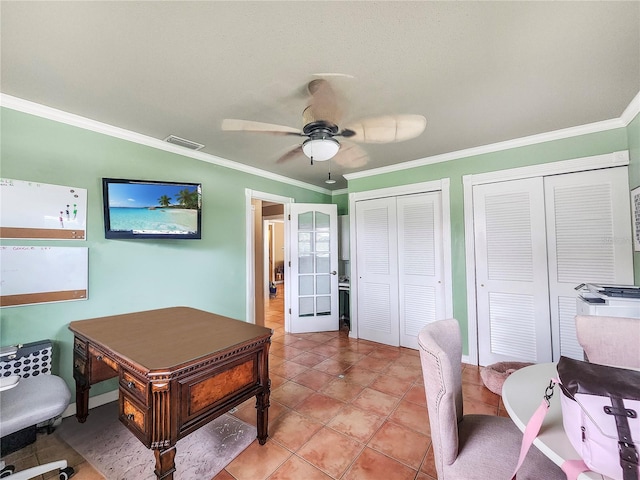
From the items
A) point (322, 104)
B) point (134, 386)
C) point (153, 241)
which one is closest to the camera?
point (134, 386)

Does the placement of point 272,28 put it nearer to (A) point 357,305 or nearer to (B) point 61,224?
(B) point 61,224

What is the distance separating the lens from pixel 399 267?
3.78m

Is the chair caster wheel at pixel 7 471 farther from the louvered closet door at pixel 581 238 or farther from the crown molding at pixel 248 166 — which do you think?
the louvered closet door at pixel 581 238

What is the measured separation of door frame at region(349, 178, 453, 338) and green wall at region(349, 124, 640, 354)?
5 cm

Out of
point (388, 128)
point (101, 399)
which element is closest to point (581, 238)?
→ point (388, 128)

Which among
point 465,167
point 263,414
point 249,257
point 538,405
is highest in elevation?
point 465,167

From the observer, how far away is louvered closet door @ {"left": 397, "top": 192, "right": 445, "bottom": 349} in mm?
3479

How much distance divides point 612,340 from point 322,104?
232cm

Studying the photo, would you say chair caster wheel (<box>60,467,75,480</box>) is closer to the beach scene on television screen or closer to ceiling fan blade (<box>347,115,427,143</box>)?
the beach scene on television screen

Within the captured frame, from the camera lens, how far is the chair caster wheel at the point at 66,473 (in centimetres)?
158

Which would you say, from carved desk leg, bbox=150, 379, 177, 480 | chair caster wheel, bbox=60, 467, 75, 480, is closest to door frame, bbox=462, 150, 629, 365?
carved desk leg, bbox=150, 379, 177, 480

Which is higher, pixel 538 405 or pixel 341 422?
pixel 538 405

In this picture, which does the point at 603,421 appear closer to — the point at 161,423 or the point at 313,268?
the point at 161,423

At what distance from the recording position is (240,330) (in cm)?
182
